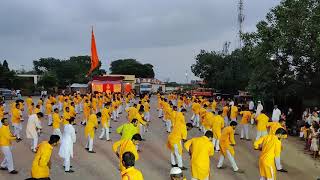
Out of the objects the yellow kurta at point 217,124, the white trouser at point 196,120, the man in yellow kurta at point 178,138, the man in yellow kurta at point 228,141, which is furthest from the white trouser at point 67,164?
the white trouser at point 196,120

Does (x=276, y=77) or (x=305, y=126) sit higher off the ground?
(x=276, y=77)

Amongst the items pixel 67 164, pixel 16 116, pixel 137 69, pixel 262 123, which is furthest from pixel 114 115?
pixel 137 69

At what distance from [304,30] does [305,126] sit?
6.46 metres

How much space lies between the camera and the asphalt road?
13.1 m

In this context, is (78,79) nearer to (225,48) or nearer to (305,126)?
(225,48)

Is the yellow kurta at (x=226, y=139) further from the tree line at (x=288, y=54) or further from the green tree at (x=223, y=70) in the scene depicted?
the green tree at (x=223, y=70)

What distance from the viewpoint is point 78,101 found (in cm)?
3212

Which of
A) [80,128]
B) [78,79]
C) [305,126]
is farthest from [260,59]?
[78,79]

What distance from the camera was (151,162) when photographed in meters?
14.9

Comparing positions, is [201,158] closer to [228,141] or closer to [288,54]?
[228,141]

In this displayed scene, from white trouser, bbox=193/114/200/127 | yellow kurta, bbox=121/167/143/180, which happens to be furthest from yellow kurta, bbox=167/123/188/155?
white trouser, bbox=193/114/200/127

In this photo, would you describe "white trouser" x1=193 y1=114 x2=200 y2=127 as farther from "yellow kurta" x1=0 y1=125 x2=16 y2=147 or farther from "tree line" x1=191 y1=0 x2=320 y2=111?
"yellow kurta" x1=0 y1=125 x2=16 y2=147

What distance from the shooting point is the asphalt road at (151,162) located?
1313 centimetres

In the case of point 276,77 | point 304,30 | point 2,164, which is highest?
point 304,30
